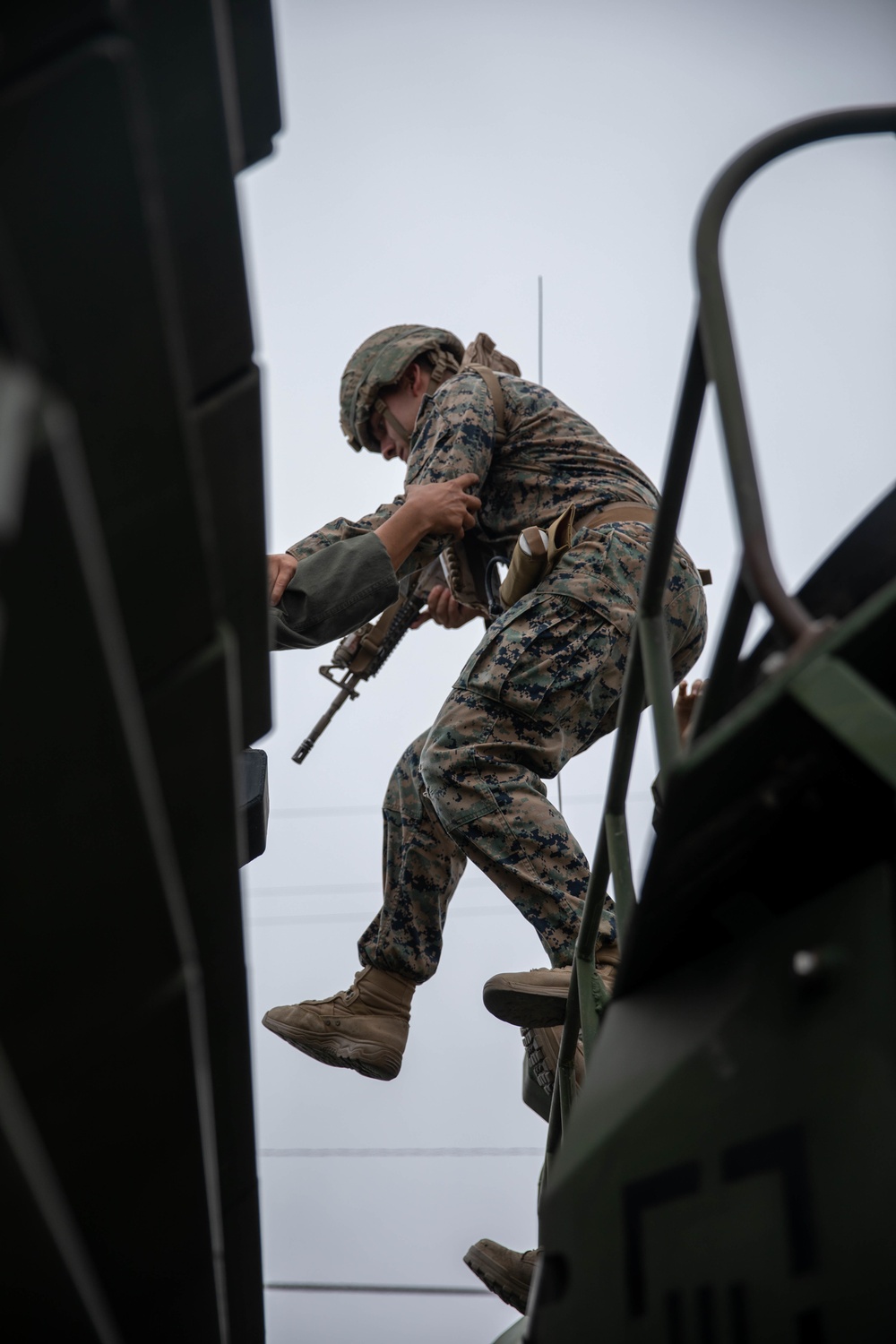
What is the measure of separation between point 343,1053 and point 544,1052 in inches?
14.5

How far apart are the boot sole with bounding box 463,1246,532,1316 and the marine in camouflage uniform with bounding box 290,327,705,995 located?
2.05 ft

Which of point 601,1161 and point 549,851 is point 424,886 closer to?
point 549,851

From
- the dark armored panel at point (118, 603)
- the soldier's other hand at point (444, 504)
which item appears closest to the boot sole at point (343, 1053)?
the soldier's other hand at point (444, 504)

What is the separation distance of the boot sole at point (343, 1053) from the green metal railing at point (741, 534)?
0.85 meters

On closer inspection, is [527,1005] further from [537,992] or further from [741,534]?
[741,534]

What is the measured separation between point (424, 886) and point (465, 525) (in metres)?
0.70

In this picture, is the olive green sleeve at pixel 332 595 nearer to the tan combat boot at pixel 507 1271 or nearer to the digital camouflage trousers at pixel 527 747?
the digital camouflage trousers at pixel 527 747

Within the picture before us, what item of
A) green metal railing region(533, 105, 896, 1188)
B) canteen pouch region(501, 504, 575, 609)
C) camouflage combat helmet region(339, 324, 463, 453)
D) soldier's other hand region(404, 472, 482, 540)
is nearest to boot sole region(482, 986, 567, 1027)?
green metal railing region(533, 105, 896, 1188)

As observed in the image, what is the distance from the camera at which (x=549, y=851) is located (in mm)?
1942

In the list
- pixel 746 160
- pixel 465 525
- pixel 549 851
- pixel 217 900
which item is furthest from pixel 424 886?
pixel 746 160

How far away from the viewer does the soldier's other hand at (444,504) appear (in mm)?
2127

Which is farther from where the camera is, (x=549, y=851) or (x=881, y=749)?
(x=549, y=851)

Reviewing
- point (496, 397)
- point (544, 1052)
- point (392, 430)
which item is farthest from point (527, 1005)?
point (392, 430)

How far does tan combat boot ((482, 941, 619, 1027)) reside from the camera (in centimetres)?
181
